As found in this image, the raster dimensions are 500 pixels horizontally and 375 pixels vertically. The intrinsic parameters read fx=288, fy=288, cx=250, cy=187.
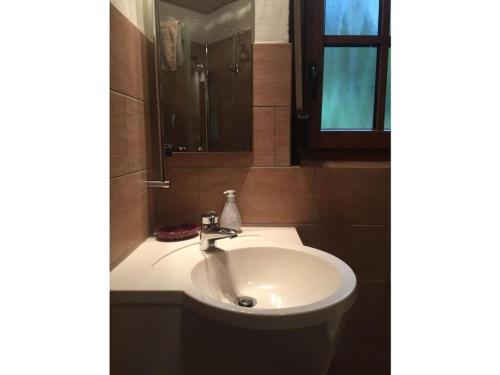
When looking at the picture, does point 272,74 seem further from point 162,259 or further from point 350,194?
point 162,259

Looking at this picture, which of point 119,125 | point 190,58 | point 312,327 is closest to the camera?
point 312,327

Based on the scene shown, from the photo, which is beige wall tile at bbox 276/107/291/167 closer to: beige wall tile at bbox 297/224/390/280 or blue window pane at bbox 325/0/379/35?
beige wall tile at bbox 297/224/390/280

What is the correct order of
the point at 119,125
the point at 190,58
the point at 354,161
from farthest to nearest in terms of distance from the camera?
the point at 354,161
the point at 190,58
the point at 119,125

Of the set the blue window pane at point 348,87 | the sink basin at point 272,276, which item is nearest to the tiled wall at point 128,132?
the sink basin at point 272,276

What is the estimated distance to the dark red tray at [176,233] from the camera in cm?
93

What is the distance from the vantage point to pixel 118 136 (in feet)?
2.34

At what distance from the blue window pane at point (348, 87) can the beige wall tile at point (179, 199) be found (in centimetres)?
60

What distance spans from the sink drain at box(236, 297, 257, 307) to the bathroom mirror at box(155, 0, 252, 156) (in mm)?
528
